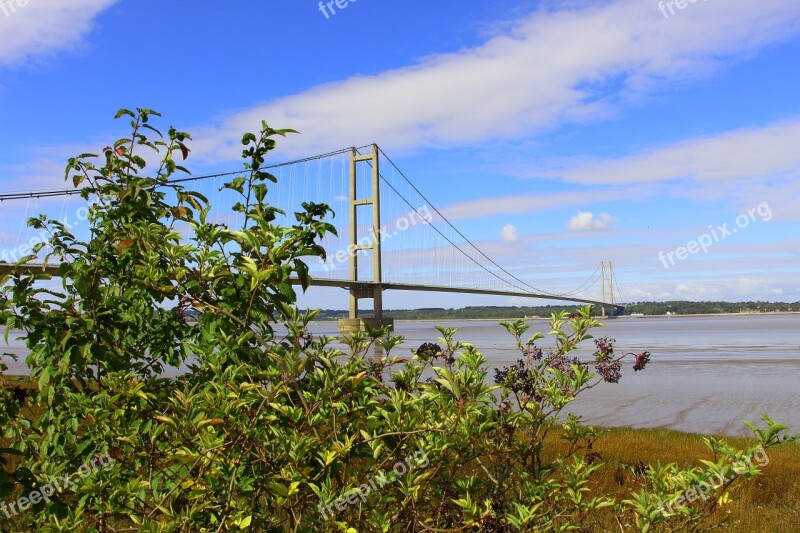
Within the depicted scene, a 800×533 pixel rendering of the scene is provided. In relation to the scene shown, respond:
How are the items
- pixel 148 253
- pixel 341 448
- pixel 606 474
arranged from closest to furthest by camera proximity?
pixel 341 448
pixel 148 253
pixel 606 474

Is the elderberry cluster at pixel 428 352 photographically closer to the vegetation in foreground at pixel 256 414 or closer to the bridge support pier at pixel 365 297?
the vegetation in foreground at pixel 256 414

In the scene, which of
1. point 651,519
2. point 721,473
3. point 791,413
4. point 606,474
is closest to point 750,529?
point 606,474

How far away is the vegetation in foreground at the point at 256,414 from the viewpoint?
2.08 m

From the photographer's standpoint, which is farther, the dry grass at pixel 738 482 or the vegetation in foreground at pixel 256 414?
the dry grass at pixel 738 482

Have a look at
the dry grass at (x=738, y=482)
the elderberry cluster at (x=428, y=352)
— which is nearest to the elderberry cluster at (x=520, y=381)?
the elderberry cluster at (x=428, y=352)

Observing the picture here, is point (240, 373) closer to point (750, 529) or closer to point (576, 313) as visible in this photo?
point (576, 313)

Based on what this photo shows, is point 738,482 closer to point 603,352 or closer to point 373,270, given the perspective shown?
point 603,352

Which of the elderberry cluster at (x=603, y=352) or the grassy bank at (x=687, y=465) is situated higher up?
the elderberry cluster at (x=603, y=352)

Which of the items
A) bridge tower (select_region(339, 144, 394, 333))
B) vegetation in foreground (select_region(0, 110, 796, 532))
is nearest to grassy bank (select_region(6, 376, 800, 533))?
vegetation in foreground (select_region(0, 110, 796, 532))

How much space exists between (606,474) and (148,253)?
231 inches

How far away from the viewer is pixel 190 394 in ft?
7.41

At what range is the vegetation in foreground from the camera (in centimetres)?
208

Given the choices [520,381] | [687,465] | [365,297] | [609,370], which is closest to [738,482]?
[687,465]

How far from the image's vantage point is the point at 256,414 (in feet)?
6.57
